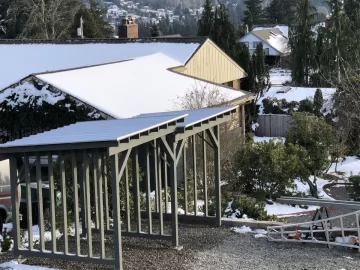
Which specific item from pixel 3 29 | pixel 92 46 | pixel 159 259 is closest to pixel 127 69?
pixel 92 46

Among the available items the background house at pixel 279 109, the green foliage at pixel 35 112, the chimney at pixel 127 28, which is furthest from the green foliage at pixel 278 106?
the green foliage at pixel 35 112

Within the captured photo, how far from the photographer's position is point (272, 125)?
1341 inches

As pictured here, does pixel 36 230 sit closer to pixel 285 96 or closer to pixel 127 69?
pixel 127 69

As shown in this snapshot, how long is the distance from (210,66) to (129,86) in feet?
25.2

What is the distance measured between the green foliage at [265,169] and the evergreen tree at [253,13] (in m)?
60.0

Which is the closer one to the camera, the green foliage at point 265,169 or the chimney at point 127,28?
the green foliage at point 265,169

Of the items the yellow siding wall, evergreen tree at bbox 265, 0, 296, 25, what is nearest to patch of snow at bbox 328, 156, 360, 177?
the yellow siding wall

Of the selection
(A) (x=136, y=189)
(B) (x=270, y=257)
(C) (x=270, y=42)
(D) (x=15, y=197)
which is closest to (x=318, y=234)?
(B) (x=270, y=257)

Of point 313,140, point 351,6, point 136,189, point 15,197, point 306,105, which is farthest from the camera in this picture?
point 351,6

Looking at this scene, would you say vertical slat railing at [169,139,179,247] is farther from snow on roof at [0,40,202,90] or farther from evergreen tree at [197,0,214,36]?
evergreen tree at [197,0,214,36]

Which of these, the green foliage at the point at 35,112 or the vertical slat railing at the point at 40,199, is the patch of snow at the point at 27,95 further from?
the vertical slat railing at the point at 40,199

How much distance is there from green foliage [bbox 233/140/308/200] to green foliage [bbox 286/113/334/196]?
1.93 meters

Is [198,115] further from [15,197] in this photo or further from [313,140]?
[313,140]

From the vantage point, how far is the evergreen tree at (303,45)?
4859cm
